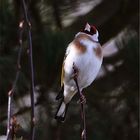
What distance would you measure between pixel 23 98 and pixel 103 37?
0.36 m

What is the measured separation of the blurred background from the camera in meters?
1.90

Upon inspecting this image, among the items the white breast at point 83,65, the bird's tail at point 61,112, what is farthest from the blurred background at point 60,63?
the white breast at point 83,65

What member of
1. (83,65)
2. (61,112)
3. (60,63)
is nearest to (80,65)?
(83,65)

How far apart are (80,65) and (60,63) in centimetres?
35

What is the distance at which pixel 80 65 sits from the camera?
61.0 inches

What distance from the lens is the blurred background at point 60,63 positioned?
1900 millimetres

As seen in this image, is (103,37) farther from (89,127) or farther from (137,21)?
(89,127)

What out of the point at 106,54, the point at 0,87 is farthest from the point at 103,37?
the point at 0,87

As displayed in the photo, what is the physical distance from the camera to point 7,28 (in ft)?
6.25

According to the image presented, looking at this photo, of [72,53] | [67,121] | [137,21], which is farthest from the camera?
[137,21]

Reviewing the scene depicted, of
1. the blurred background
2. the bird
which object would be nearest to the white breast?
the bird

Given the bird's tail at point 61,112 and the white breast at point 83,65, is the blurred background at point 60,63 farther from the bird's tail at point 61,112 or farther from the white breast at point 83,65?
the white breast at point 83,65

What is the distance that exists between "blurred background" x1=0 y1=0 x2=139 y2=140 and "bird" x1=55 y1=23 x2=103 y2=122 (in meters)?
0.24

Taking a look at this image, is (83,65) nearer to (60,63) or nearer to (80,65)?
(80,65)
